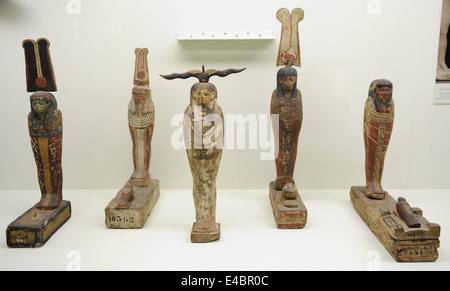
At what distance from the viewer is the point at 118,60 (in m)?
3.13

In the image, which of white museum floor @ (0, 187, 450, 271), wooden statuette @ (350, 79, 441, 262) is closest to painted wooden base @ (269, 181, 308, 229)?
white museum floor @ (0, 187, 450, 271)

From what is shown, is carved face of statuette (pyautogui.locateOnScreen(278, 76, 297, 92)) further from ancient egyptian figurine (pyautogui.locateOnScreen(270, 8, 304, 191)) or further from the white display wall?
the white display wall

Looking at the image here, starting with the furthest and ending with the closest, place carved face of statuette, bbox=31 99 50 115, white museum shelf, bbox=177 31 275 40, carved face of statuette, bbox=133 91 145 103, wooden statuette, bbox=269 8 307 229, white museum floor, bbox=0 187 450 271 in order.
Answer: white museum shelf, bbox=177 31 275 40
carved face of statuette, bbox=133 91 145 103
wooden statuette, bbox=269 8 307 229
carved face of statuette, bbox=31 99 50 115
white museum floor, bbox=0 187 450 271

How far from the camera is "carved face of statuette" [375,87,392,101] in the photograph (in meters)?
2.63

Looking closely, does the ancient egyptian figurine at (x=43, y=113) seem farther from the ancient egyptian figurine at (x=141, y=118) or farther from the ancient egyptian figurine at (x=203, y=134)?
the ancient egyptian figurine at (x=203, y=134)

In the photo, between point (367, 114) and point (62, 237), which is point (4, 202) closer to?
point (62, 237)

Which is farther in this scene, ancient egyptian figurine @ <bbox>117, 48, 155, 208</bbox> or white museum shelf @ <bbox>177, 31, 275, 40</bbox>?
white museum shelf @ <bbox>177, 31, 275, 40</bbox>

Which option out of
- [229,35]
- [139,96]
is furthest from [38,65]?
[229,35]

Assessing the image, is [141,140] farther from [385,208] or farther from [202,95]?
[385,208]

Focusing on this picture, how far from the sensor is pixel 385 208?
2.58m

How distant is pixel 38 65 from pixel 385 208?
90.4 inches

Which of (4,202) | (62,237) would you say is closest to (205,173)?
(62,237)

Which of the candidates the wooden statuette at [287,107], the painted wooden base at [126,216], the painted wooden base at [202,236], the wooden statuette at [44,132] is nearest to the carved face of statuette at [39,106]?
the wooden statuette at [44,132]

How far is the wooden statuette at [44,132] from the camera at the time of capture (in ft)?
8.12
